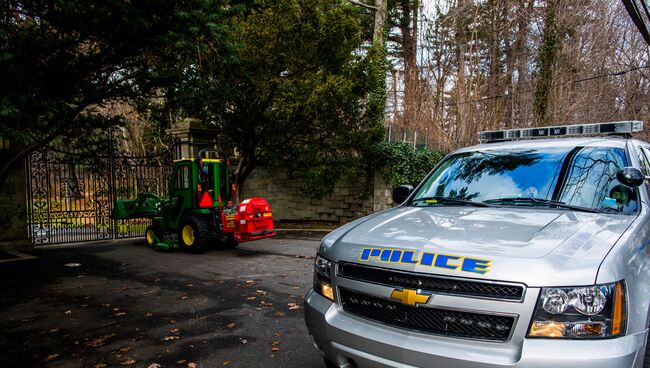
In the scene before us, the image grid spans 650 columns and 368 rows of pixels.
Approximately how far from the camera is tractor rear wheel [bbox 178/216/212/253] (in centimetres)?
973

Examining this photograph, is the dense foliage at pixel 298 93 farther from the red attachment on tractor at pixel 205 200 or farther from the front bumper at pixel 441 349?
the front bumper at pixel 441 349

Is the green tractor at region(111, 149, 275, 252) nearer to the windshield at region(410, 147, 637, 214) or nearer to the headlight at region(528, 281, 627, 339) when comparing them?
the windshield at region(410, 147, 637, 214)

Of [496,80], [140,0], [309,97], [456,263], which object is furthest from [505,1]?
[456,263]

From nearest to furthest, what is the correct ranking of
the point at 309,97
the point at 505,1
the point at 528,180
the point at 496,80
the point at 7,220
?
the point at 528,180, the point at 7,220, the point at 309,97, the point at 505,1, the point at 496,80

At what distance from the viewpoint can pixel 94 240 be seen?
12430 millimetres

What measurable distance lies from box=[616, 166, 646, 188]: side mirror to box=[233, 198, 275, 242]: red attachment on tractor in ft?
25.1

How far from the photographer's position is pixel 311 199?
16.3 m

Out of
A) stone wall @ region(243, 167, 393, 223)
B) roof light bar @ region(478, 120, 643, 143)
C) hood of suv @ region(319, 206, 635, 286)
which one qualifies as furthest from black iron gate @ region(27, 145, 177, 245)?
hood of suv @ region(319, 206, 635, 286)

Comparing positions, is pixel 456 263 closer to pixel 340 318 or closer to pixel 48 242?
pixel 340 318

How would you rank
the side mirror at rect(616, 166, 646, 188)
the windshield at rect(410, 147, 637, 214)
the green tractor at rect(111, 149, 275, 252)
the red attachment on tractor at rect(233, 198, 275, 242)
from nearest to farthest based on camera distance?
the side mirror at rect(616, 166, 646, 188)
the windshield at rect(410, 147, 637, 214)
the red attachment on tractor at rect(233, 198, 275, 242)
the green tractor at rect(111, 149, 275, 252)

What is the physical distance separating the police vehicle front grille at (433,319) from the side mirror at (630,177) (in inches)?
59.0

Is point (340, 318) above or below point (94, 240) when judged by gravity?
above

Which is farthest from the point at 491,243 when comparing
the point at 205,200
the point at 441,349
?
the point at 205,200

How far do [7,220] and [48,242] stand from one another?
1503 mm
